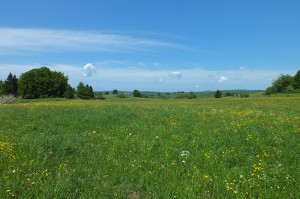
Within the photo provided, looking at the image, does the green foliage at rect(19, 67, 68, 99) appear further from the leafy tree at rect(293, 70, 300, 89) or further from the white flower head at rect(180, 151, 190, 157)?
the leafy tree at rect(293, 70, 300, 89)

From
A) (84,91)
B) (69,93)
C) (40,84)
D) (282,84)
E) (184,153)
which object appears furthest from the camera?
(282,84)

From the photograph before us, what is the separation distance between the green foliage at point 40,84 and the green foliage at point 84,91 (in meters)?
7.50

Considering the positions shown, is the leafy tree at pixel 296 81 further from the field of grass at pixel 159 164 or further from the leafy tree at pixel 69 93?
the field of grass at pixel 159 164

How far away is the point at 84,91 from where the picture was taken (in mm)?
106688

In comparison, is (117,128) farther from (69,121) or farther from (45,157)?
(45,157)

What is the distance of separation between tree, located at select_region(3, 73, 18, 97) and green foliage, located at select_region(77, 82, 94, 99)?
916 inches

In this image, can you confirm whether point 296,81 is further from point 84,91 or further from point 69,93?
point 69,93

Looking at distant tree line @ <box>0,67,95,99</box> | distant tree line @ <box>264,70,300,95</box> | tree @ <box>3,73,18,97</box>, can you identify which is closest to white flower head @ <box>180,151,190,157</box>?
distant tree line @ <box>0,67,95,99</box>

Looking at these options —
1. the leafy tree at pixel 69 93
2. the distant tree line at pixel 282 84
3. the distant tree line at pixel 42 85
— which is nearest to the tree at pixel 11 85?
the distant tree line at pixel 42 85

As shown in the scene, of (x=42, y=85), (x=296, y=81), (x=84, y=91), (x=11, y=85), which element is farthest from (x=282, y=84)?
(x=11, y=85)

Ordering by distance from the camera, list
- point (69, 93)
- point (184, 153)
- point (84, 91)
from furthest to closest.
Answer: point (84, 91), point (69, 93), point (184, 153)

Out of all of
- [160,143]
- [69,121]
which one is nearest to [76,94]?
[69,121]

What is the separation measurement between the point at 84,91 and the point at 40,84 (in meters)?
16.2

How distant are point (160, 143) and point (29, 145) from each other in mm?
4579
